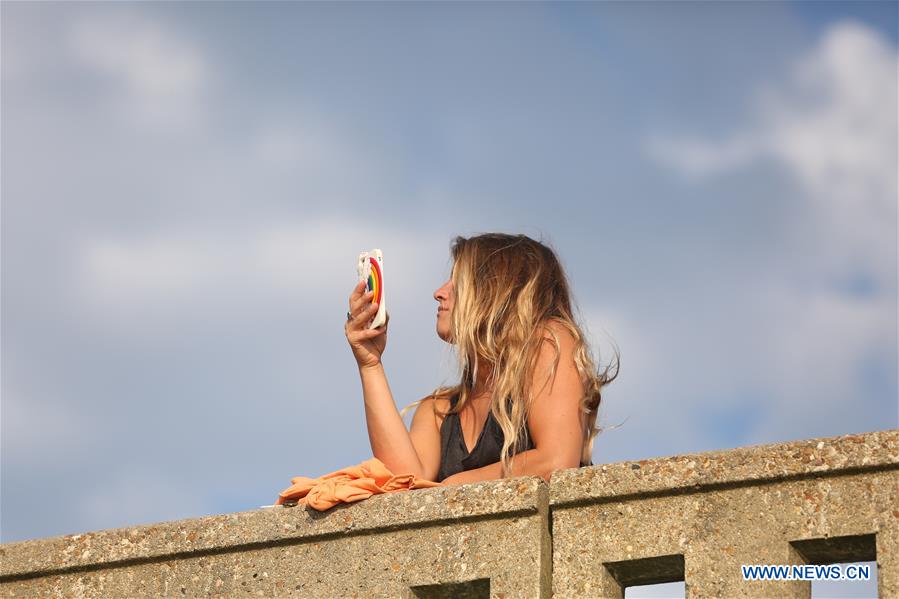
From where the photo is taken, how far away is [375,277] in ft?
20.7

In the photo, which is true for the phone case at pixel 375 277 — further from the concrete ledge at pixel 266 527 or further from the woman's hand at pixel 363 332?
the concrete ledge at pixel 266 527

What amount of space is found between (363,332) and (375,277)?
0.80ft

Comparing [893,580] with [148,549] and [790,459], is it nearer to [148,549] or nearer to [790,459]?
[790,459]

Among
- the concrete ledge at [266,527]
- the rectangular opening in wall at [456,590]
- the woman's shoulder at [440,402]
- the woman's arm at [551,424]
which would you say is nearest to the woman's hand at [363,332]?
the woman's shoulder at [440,402]

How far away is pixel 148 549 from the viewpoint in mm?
5559

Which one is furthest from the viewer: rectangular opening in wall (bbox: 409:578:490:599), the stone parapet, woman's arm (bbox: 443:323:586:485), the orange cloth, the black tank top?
the black tank top

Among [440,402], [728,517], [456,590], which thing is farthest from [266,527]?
[728,517]

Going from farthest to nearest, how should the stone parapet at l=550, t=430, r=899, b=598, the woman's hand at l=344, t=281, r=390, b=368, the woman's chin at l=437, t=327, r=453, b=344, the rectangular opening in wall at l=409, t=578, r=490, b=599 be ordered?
1. the woman's chin at l=437, t=327, r=453, b=344
2. the woman's hand at l=344, t=281, r=390, b=368
3. the rectangular opening in wall at l=409, t=578, r=490, b=599
4. the stone parapet at l=550, t=430, r=899, b=598

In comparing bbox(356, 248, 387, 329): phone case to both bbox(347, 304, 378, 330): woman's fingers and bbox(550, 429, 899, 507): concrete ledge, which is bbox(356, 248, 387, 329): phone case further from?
bbox(550, 429, 899, 507): concrete ledge

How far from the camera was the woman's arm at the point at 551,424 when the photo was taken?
5.61 meters

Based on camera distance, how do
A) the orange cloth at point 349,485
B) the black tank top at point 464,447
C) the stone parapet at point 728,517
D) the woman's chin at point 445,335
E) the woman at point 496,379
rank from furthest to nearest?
1. the woman's chin at point 445,335
2. the black tank top at point 464,447
3. the woman at point 496,379
4. the orange cloth at point 349,485
5. the stone parapet at point 728,517

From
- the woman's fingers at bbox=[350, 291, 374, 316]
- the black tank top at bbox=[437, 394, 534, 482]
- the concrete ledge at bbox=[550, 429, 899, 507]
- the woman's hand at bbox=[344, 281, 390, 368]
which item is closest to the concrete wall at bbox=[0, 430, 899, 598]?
the concrete ledge at bbox=[550, 429, 899, 507]

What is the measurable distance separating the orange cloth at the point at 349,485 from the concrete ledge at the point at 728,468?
Result: 0.69 m

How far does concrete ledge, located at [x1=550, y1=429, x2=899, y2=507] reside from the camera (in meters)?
4.53
